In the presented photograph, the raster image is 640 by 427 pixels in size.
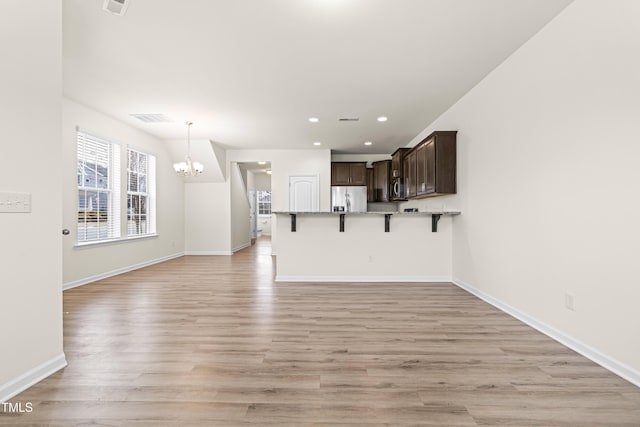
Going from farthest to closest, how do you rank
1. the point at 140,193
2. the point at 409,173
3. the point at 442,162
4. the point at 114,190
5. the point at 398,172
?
the point at 398,172
the point at 140,193
the point at 409,173
the point at 114,190
the point at 442,162

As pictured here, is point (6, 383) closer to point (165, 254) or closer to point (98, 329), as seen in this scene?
point (98, 329)

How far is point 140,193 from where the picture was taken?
608 cm

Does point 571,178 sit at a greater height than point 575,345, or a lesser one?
greater

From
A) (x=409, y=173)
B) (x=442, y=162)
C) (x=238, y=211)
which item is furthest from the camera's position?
(x=238, y=211)

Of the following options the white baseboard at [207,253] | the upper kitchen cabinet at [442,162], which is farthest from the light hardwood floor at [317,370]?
the white baseboard at [207,253]

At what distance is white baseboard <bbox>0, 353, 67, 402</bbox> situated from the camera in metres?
1.67

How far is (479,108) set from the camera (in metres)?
3.73

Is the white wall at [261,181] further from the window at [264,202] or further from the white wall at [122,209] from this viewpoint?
the white wall at [122,209]

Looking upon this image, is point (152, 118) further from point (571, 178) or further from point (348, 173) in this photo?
point (571, 178)

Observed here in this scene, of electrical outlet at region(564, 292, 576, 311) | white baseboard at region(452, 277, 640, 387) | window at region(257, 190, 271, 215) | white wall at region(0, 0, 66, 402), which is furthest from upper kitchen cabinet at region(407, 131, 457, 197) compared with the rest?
window at region(257, 190, 271, 215)

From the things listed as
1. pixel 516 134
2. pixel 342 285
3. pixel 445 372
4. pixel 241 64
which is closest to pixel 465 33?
pixel 516 134

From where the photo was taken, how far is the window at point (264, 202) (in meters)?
13.5

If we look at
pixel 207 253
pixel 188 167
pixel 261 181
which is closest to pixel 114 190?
pixel 188 167

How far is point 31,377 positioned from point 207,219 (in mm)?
6094
